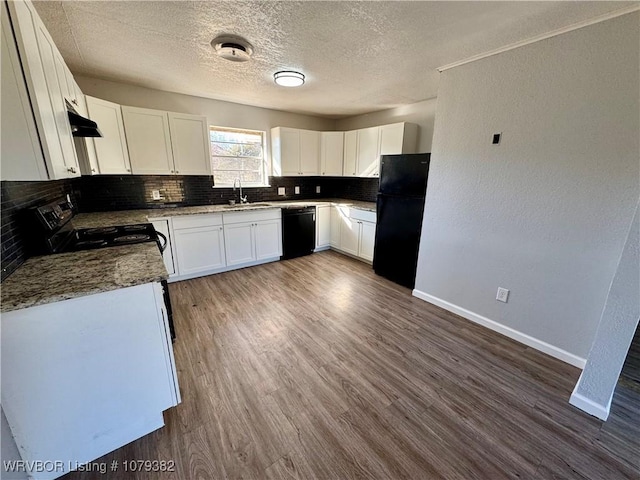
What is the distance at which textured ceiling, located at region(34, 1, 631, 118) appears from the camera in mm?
1597

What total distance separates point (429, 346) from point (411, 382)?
492 mm

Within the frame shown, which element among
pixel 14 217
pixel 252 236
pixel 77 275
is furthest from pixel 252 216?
pixel 77 275

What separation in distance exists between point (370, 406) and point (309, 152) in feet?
12.9

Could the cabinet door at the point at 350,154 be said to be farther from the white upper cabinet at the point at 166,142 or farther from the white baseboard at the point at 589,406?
the white baseboard at the point at 589,406

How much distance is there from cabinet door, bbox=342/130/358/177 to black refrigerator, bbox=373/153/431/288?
1131 mm

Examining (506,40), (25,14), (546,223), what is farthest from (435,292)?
(25,14)

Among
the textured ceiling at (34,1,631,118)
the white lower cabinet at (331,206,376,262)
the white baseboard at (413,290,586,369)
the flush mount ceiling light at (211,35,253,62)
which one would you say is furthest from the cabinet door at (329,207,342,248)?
the flush mount ceiling light at (211,35,253,62)

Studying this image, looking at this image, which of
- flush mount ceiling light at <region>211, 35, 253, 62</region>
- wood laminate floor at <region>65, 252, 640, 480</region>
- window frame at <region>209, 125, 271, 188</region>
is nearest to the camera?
wood laminate floor at <region>65, 252, 640, 480</region>

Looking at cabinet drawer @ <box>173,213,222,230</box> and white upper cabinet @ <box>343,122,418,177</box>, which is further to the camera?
white upper cabinet @ <box>343,122,418,177</box>

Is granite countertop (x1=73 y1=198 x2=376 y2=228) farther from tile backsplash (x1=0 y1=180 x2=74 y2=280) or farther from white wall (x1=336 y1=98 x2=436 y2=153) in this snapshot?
white wall (x1=336 y1=98 x2=436 y2=153)

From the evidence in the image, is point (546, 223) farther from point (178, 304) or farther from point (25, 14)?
point (178, 304)

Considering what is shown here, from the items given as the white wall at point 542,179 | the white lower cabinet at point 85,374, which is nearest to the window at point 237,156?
the white wall at point 542,179

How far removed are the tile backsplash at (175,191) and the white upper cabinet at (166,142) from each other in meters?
0.27

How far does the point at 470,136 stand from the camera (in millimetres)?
2400
